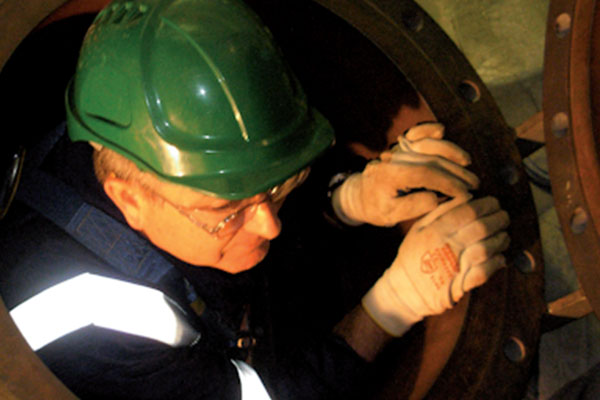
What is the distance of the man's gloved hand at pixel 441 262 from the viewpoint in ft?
3.65

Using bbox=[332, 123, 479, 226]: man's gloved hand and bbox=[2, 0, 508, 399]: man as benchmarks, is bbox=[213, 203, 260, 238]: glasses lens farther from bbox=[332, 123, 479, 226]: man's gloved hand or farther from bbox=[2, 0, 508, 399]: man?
bbox=[332, 123, 479, 226]: man's gloved hand

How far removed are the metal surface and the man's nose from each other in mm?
581

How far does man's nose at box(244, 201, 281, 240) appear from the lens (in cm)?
101

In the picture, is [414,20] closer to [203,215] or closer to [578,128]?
[578,128]

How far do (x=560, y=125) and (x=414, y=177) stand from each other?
34 cm

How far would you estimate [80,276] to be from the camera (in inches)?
38.3

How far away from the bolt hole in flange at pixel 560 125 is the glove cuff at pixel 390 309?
19.3 inches

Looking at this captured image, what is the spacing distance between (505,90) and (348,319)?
150 centimetres

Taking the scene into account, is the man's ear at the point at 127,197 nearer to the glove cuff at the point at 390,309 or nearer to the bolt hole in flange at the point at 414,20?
the glove cuff at the point at 390,309

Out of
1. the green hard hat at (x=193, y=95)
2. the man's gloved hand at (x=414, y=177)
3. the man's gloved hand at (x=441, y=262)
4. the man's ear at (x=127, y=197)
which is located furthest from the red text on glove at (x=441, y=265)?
the man's ear at (x=127, y=197)

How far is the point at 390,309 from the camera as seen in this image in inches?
50.9

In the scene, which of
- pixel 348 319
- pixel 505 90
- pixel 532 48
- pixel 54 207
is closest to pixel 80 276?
pixel 54 207

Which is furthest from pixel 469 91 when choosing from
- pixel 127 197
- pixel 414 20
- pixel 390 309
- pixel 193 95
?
pixel 127 197

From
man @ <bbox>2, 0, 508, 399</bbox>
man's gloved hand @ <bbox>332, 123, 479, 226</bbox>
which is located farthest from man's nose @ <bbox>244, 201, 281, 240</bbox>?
man's gloved hand @ <bbox>332, 123, 479, 226</bbox>
